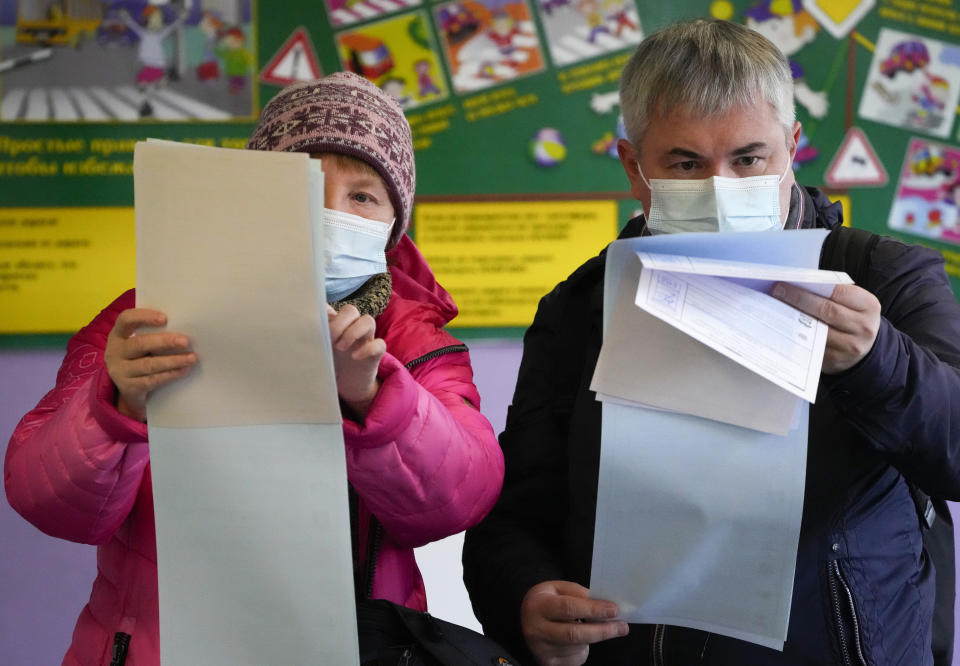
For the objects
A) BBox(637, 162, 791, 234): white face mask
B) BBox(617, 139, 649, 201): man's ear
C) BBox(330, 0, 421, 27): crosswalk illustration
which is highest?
BBox(330, 0, 421, 27): crosswalk illustration

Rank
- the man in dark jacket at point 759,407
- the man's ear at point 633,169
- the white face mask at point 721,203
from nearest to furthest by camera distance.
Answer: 1. the man in dark jacket at point 759,407
2. the white face mask at point 721,203
3. the man's ear at point 633,169

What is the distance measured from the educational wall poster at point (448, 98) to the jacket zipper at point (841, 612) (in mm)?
1492

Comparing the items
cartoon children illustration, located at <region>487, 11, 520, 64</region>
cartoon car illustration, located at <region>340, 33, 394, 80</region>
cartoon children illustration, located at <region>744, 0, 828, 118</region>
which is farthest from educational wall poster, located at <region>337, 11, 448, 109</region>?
cartoon children illustration, located at <region>744, 0, 828, 118</region>

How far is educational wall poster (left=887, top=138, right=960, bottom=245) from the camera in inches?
102

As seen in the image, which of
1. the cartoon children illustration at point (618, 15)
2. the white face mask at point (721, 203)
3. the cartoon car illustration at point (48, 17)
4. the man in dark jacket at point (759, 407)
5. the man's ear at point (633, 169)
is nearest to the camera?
the man in dark jacket at point (759, 407)

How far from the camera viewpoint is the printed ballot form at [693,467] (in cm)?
107

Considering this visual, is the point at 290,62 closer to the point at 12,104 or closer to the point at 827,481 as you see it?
the point at 12,104

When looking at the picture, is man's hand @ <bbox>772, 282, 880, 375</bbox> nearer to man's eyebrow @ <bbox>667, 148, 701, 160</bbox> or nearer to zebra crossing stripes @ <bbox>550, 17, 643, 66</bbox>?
man's eyebrow @ <bbox>667, 148, 701, 160</bbox>

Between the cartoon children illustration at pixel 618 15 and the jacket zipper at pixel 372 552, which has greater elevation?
the cartoon children illustration at pixel 618 15

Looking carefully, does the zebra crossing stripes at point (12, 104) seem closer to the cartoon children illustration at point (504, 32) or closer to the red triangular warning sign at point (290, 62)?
the red triangular warning sign at point (290, 62)

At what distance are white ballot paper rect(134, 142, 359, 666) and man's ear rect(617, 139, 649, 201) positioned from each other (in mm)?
608

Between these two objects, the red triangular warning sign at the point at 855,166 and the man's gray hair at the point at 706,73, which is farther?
the red triangular warning sign at the point at 855,166

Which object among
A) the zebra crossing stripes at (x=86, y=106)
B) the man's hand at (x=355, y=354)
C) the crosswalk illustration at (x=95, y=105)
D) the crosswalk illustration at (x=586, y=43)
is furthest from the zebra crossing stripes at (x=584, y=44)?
the man's hand at (x=355, y=354)

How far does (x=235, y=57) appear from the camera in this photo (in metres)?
2.52
